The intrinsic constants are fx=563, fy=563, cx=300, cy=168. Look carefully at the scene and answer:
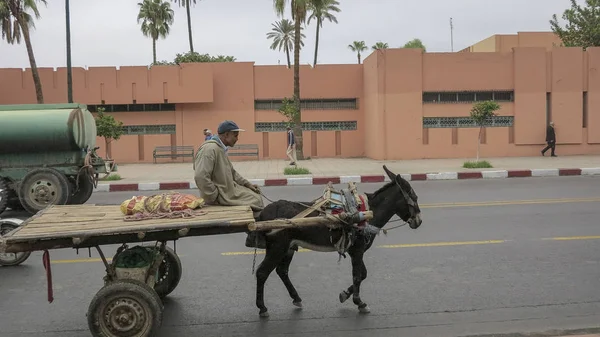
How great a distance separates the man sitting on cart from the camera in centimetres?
479

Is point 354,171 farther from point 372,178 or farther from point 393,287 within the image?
point 393,287

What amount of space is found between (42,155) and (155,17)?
3952cm

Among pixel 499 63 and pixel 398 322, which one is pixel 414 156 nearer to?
pixel 499 63

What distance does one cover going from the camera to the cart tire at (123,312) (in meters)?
4.33

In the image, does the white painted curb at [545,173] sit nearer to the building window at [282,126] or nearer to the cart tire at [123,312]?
the building window at [282,126]

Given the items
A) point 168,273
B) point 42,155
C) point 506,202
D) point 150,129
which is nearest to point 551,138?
point 506,202

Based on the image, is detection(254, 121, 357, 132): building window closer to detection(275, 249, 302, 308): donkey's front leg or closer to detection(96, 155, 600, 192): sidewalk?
detection(96, 155, 600, 192): sidewalk

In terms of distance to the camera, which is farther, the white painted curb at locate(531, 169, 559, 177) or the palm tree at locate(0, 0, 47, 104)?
the palm tree at locate(0, 0, 47, 104)

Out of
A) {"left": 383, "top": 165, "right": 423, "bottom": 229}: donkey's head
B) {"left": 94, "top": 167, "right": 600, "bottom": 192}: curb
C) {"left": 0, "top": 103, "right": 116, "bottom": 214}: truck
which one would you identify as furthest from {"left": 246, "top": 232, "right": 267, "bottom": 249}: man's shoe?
A: {"left": 94, "top": 167, "right": 600, "bottom": 192}: curb

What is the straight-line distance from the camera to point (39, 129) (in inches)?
441

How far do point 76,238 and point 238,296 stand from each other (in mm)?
2075

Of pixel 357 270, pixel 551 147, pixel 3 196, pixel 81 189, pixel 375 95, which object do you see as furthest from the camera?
pixel 375 95

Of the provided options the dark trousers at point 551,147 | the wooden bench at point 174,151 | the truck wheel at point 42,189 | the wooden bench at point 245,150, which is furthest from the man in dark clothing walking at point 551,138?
the truck wheel at point 42,189

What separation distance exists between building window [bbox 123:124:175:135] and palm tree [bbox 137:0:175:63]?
24584 mm
